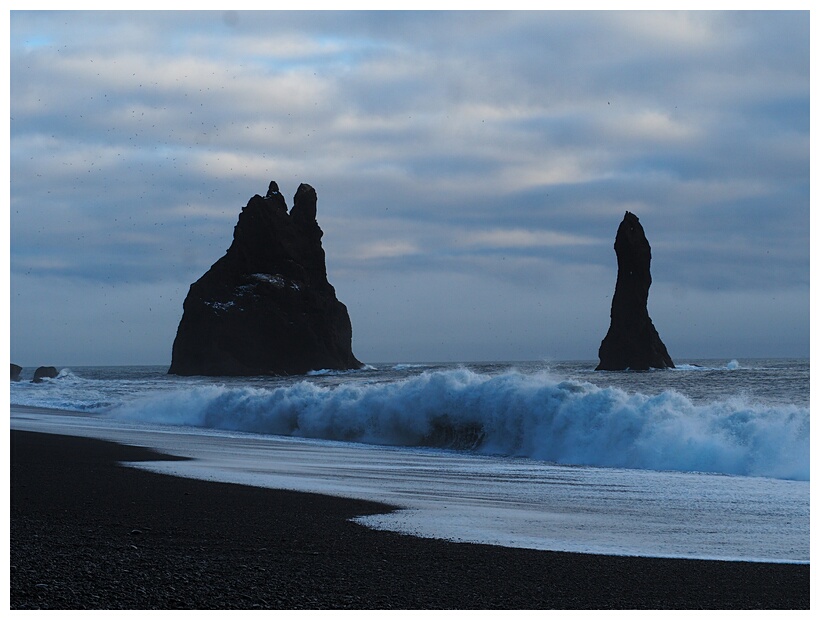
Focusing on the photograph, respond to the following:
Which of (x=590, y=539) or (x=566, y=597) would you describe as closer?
(x=566, y=597)

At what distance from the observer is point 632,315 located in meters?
85.0

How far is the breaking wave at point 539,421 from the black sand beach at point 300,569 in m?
7.20

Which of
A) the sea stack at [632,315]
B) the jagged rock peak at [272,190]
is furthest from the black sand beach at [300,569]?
the jagged rock peak at [272,190]

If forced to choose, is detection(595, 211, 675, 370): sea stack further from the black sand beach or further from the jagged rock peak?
the black sand beach

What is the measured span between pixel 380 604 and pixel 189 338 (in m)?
93.4

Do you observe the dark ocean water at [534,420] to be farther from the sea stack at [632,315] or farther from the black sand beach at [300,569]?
the sea stack at [632,315]

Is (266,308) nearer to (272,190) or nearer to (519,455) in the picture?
(272,190)

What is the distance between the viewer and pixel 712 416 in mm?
14305

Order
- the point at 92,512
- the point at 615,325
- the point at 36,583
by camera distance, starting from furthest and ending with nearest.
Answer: the point at 615,325
the point at 92,512
the point at 36,583

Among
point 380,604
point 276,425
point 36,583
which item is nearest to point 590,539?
point 380,604

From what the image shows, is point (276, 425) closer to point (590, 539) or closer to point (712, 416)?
point (712, 416)

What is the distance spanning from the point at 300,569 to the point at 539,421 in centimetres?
1121

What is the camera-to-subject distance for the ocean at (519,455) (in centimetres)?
723
